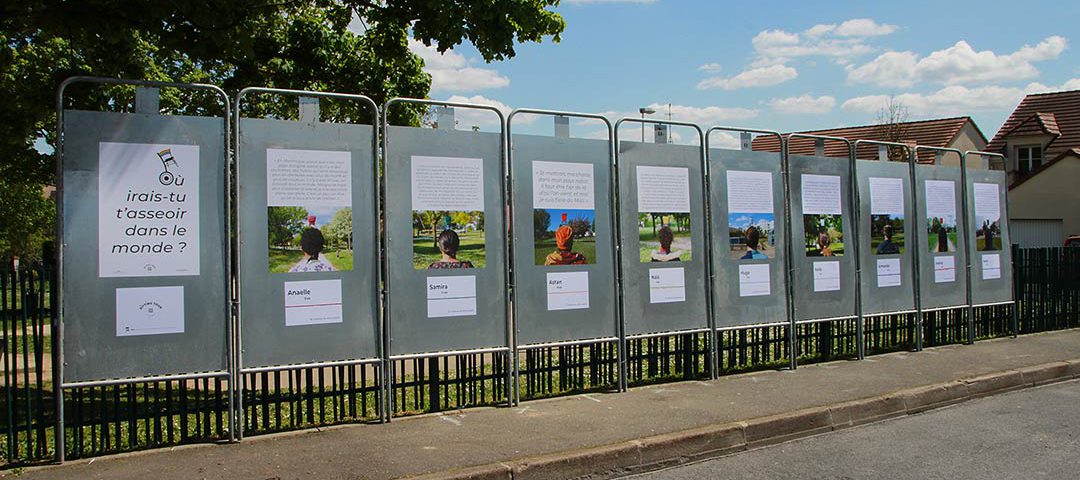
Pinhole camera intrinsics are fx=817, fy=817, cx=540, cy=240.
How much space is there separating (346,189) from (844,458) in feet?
15.5

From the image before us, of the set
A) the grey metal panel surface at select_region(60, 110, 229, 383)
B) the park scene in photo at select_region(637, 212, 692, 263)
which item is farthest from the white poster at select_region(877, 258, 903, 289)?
the grey metal panel surface at select_region(60, 110, 229, 383)

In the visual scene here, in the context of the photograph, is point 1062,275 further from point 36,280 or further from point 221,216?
point 36,280

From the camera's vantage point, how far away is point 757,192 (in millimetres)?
9781

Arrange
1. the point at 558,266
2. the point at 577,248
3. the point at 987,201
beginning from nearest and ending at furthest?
the point at 558,266, the point at 577,248, the point at 987,201

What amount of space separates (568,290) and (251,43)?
15.6 feet

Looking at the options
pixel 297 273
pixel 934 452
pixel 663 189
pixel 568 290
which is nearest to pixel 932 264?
pixel 663 189

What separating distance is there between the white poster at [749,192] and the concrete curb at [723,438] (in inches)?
101

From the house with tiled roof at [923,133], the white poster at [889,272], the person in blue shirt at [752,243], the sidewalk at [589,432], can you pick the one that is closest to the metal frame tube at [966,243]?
Answer: the white poster at [889,272]

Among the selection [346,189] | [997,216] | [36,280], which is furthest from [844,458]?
[997,216]

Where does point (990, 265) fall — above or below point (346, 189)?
below

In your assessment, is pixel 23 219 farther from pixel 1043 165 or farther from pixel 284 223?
pixel 1043 165

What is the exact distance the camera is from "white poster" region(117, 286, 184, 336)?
20.1 ft

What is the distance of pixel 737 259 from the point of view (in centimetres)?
954

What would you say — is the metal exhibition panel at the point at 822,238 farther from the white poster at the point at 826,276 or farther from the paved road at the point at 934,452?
the paved road at the point at 934,452
